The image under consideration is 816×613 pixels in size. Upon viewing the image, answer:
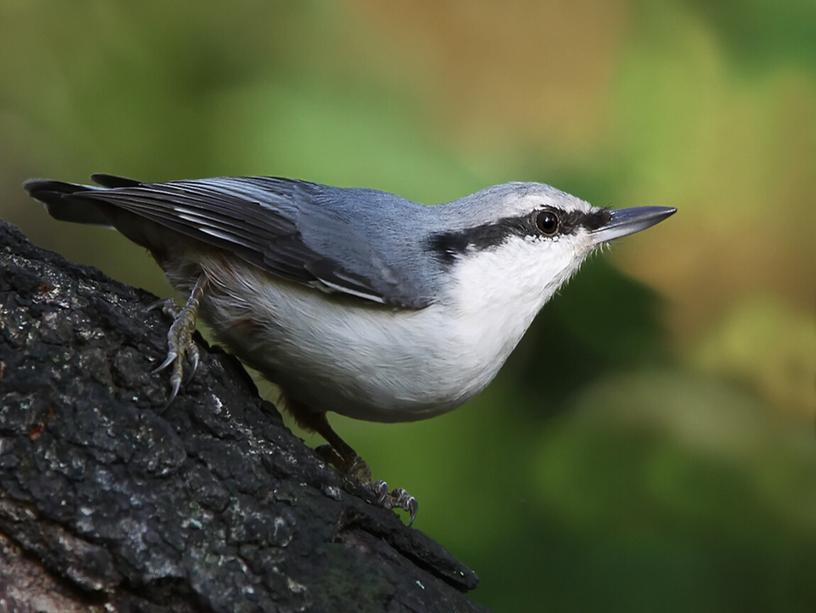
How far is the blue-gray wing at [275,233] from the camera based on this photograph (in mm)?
2543

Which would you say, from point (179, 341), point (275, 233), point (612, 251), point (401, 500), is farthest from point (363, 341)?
point (612, 251)

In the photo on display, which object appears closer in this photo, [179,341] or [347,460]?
[179,341]

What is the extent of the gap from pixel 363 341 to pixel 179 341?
511mm

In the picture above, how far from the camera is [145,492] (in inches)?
71.7

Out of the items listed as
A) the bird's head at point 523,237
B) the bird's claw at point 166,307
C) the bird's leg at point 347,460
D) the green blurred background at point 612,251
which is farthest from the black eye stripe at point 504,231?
the bird's claw at point 166,307

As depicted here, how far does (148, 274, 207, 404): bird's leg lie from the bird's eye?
40.1 inches

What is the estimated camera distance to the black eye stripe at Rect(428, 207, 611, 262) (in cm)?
274

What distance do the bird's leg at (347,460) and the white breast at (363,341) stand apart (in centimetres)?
20

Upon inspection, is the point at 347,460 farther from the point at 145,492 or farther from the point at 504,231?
the point at 145,492

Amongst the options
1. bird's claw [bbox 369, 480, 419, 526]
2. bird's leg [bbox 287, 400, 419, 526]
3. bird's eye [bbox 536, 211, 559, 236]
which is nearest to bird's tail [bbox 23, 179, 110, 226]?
bird's leg [bbox 287, 400, 419, 526]

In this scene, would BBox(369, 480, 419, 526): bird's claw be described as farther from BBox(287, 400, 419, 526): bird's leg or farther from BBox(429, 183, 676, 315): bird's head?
BBox(429, 183, 676, 315): bird's head

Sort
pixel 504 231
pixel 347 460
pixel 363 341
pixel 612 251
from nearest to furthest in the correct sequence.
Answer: pixel 363 341 < pixel 504 231 < pixel 347 460 < pixel 612 251

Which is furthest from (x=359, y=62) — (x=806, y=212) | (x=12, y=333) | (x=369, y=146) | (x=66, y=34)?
(x=12, y=333)

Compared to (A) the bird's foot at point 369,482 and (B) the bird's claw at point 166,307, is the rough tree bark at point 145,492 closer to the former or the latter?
(B) the bird's claw at point 166,307
